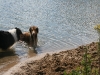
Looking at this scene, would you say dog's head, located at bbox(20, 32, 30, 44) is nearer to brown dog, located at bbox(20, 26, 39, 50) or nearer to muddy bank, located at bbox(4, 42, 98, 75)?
brown dog, located at bbox(20, 26, 39, 50)

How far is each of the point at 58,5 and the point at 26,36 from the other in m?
6.55

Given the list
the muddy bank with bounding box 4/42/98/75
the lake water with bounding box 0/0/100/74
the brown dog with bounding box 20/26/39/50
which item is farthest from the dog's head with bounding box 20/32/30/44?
the muddy bank with bounding box 4/42/98/75

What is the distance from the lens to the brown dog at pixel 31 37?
9.62 m

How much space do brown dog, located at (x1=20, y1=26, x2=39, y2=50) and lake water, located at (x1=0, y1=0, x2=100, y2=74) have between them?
0.27m

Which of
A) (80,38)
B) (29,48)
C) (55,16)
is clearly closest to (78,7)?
(55,16)

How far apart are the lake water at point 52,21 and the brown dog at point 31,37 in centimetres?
27

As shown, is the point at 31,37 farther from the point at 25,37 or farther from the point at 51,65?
the point at 51,65

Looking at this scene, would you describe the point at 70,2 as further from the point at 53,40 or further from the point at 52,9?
the point at 53,40

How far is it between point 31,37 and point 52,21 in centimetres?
296

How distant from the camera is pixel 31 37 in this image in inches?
386

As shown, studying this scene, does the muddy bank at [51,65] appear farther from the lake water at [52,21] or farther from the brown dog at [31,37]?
the brown dog at [31,37]

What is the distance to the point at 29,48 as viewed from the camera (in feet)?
31.4

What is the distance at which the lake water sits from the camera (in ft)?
31.1

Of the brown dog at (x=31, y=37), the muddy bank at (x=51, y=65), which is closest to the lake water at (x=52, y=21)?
the brown dog at (x=31, y=37)
